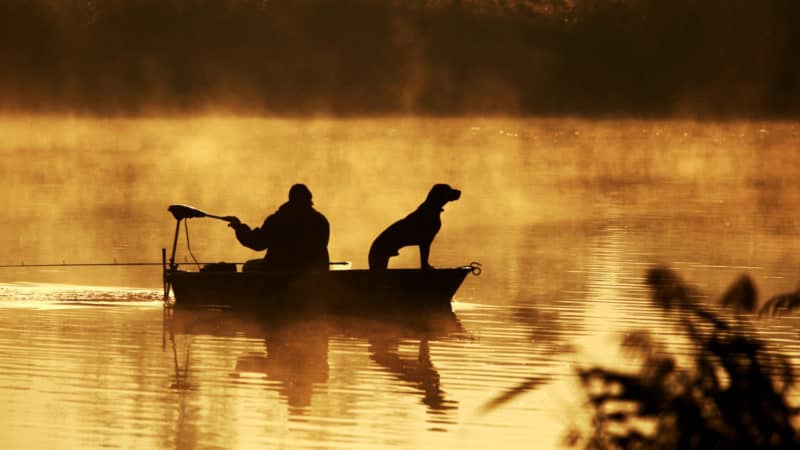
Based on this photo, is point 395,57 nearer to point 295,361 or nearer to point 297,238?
point 297,238

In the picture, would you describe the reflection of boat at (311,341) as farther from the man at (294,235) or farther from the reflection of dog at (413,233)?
the reflection of dog at (413,233)

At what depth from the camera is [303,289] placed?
18.2 meters

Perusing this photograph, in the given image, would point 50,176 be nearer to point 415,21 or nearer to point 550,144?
point 550,144

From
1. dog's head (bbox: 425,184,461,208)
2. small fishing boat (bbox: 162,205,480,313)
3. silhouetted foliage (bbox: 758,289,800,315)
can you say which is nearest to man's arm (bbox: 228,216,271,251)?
small fishing boat (bbox: 162,205,480,313)

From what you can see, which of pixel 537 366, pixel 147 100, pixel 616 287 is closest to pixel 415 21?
pixel 147 100

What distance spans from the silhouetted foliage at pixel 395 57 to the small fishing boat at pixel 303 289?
76374 mm

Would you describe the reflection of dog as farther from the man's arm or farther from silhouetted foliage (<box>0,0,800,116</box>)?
silhouetted foliage (<box>0,0,800,116</box>)

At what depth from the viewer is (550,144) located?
84.1 meters

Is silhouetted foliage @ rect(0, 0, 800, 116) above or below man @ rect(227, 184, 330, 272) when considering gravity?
above

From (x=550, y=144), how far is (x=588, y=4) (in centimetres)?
2305

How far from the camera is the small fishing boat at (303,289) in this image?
18094 millimetres

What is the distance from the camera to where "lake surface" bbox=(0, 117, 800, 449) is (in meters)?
11.9

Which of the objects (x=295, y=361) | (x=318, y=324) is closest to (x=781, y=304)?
(x=295, y=361)

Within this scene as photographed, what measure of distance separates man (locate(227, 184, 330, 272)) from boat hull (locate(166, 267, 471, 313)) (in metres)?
0.19
